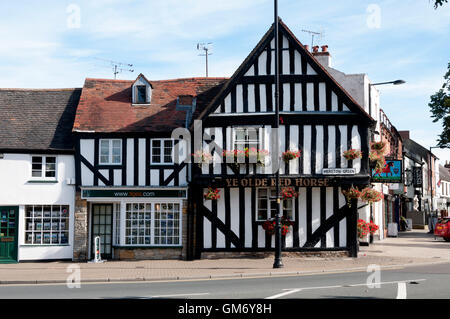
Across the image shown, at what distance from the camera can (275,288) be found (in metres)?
14.4

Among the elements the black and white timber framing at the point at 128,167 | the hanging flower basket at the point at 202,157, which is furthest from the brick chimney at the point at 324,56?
the black and white timber framing at the point at 128,167

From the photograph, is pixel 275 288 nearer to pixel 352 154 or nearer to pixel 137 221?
pixel 352 154

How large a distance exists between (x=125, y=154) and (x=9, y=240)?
19.1 feet

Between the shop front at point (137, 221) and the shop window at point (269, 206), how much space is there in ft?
10.1

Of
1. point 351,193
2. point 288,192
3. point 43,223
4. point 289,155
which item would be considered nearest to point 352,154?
point 351,193

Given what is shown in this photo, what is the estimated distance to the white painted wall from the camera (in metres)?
23.3

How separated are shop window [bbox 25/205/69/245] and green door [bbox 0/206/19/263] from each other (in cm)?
46

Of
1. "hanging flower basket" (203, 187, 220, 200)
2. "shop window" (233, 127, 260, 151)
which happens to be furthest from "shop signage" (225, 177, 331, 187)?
"shop window" (233, 127, 260, 151)

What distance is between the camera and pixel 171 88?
26281mm

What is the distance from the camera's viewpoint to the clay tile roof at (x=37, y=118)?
23766mm

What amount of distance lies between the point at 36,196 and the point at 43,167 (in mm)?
1235

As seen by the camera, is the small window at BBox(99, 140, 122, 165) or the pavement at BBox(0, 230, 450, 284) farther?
the small window at BBox(99, 140, 122, 165)

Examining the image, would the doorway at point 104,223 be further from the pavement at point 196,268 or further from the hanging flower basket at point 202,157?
the hanging flower basket at point 202,157

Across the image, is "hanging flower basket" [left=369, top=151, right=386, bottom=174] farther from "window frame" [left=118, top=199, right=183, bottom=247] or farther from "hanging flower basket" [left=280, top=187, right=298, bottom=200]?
"window frame" [left=118, top=199, right=183, bottom=247]
